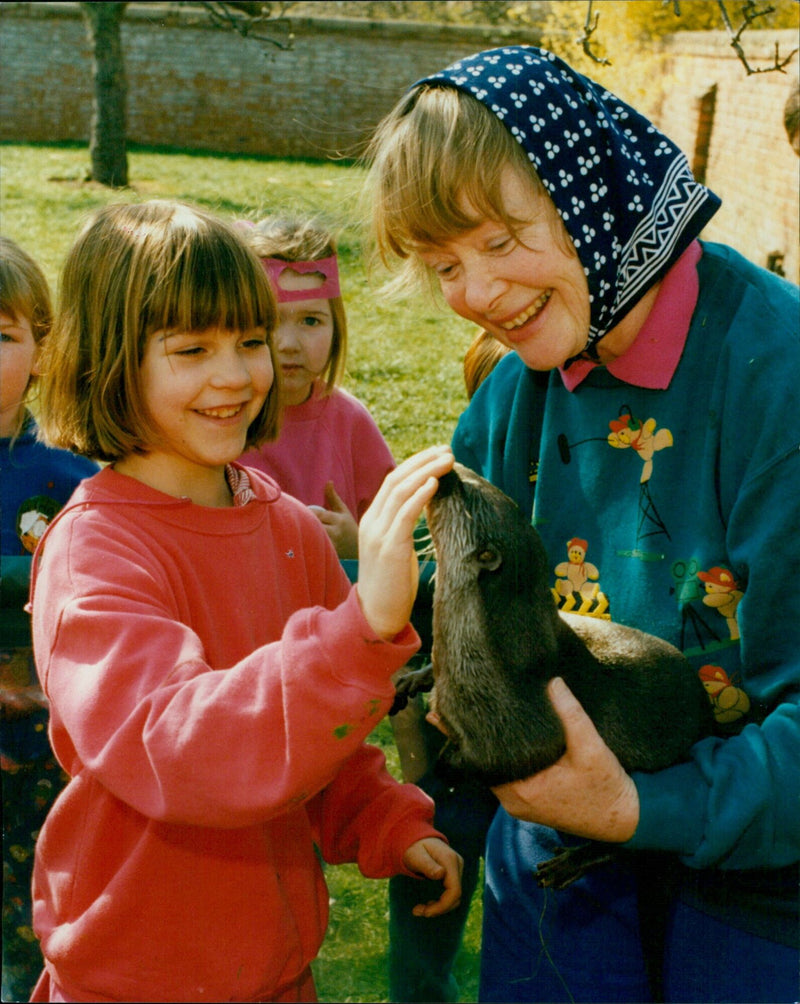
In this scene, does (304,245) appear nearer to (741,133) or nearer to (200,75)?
(741,133)

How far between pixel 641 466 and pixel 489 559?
42cm

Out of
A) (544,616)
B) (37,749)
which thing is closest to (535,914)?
(544,616)

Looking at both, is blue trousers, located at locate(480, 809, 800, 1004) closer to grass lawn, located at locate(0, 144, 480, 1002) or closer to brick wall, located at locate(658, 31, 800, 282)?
grass lawn, located at locate(0, 144, 480, 1002)

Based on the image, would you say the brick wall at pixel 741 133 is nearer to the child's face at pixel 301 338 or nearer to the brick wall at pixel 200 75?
the child's face at pixel 301 338

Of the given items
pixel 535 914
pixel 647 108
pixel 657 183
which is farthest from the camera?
pixel 647 108

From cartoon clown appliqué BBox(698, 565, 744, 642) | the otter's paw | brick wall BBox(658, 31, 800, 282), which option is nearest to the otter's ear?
cartoon clown appliqué BBox(698, 565, 744, 642)

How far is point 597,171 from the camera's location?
2217 millimetres

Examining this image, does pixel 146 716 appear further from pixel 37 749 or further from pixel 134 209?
pixel 37 749

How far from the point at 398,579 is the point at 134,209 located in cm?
108

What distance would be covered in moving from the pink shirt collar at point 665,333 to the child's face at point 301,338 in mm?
1725

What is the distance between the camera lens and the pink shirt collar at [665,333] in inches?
89.6

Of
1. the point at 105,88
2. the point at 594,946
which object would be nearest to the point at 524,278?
the point at 594,946

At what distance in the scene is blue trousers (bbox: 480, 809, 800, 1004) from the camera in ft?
7.18

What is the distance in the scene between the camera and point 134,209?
2.12 metres
